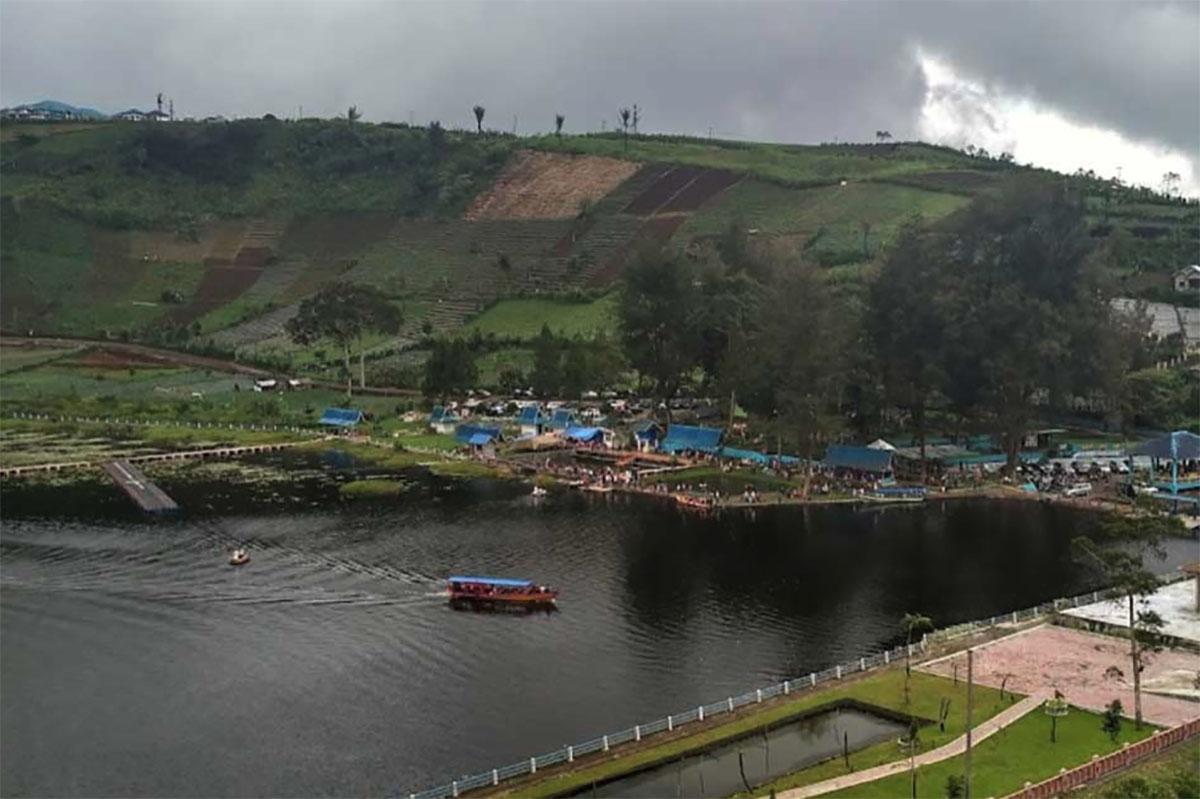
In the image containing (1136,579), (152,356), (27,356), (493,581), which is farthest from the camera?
(27,356)

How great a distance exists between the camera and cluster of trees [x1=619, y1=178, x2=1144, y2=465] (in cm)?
7762

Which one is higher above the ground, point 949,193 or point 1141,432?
point 949,193

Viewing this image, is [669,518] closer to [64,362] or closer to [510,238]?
[64,362]

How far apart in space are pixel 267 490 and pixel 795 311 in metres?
37.9

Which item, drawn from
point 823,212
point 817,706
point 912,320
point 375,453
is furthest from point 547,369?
point 817,706

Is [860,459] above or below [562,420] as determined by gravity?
below

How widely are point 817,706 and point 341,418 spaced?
73.2m

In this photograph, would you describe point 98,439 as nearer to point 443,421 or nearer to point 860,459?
point 443,421

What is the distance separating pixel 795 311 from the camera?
7888 centimetres

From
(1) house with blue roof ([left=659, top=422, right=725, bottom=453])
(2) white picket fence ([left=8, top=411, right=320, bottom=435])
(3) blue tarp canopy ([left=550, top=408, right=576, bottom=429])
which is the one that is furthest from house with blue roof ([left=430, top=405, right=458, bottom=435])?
(1) house with blue roof ([left=659, top=422, right=725, bottom=453])

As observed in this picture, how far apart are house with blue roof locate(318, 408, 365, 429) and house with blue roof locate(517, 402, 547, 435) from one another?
1541cm

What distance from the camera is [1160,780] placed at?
3128 centimetres

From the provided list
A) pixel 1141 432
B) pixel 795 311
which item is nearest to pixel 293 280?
pixel 795 311

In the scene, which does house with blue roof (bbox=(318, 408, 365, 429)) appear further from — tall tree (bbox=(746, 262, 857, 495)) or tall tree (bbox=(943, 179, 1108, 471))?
tall tree (bbox=(943, 179, 1108, 471))
